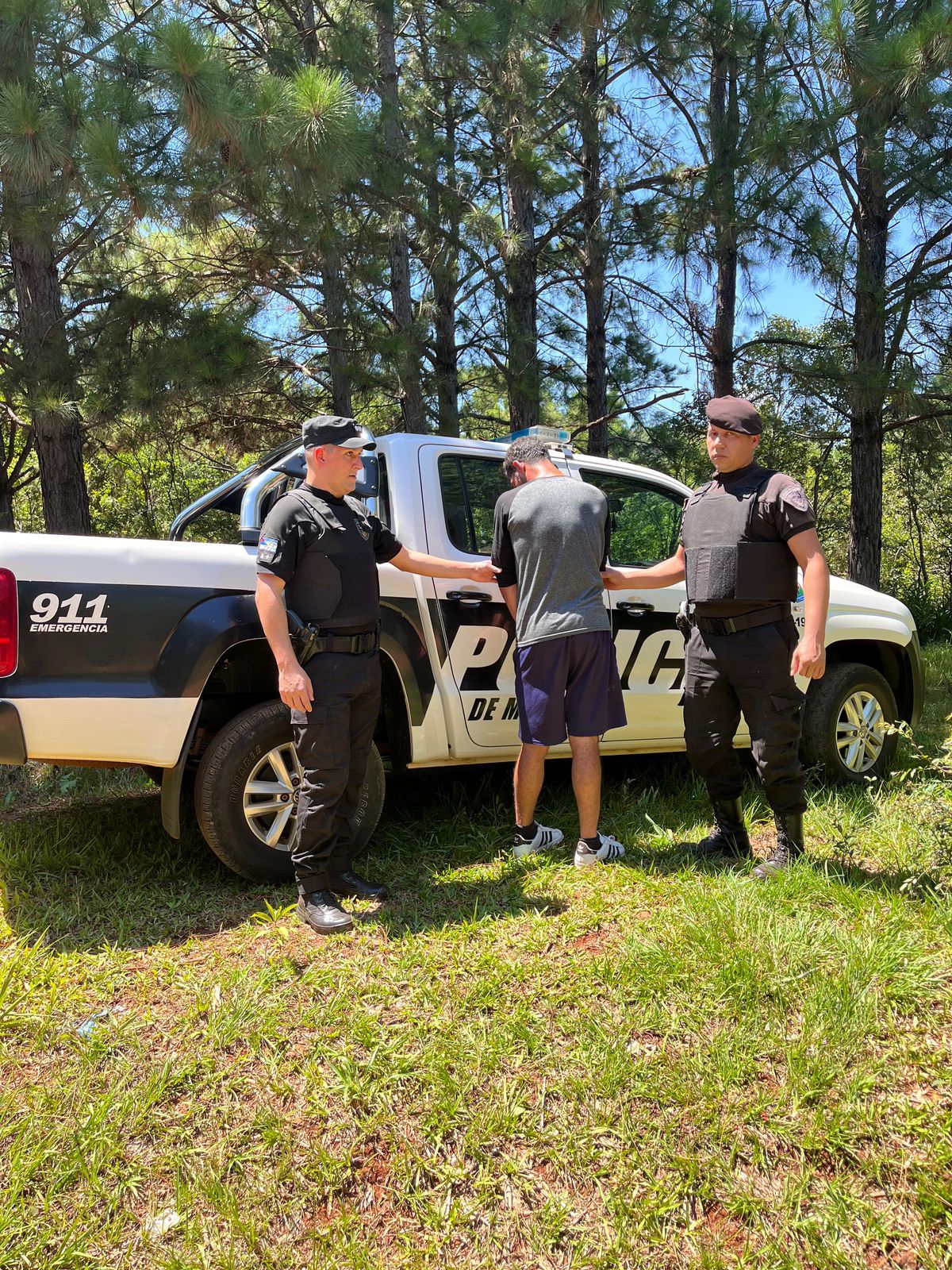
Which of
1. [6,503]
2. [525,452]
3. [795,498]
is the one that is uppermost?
[6,503]

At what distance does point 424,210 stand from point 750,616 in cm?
514

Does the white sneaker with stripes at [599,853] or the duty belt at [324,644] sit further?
the white sneaker with stripes at [599,853]

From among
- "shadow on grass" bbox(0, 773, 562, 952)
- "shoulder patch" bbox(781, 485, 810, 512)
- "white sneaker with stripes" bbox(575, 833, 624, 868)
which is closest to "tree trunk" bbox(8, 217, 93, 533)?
"shadow on grass" bbox(0, 773, 562, 952)

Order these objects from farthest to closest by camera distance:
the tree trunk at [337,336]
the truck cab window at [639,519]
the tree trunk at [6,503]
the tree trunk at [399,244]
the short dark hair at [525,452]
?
the tree trunk at [6,503], the tree trunk at [337,336], the tree trunk at [399,244], the truck cab window at [639,519], the short dark hair at [525,452]

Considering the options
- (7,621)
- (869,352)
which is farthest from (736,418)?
(869,352)

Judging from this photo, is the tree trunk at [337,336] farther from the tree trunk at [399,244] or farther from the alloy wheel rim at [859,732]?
the alloy wheel rim at [859,732]

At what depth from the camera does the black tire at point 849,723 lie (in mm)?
4863

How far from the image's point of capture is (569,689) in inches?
151

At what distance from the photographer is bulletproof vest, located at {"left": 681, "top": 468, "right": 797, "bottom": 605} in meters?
3.58

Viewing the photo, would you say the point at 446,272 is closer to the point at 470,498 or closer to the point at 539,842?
the point at 470,498

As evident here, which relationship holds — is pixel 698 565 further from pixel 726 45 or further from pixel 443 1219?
pixel 726 45

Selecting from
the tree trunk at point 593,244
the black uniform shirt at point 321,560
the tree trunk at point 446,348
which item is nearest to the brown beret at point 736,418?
the black uniform shirt at point 321,560

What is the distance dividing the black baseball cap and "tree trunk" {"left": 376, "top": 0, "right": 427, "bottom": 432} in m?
4.18

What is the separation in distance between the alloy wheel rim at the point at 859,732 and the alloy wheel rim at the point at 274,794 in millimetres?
2946
